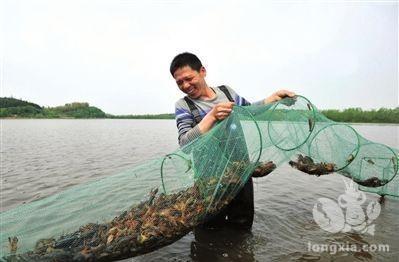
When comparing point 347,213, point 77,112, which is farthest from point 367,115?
point 77,112

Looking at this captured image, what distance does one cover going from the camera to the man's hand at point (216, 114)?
9.66ft

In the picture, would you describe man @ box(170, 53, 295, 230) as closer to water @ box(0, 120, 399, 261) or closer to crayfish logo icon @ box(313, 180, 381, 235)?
water @ box(0, 120, 399, 261)

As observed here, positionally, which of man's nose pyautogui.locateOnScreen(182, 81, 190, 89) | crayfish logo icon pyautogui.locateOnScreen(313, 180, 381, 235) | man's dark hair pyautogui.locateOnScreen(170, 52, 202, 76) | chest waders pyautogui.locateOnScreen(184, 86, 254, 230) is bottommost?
crayfish logo icon pyautogui.locateOnScreen(313, 180, 381, 235)

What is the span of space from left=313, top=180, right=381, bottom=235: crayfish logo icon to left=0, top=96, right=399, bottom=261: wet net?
177 cm

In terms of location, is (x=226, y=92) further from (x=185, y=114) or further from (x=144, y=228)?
(x=144, y=228)

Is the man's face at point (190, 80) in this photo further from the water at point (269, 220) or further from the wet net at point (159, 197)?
the water at point (269, 220)

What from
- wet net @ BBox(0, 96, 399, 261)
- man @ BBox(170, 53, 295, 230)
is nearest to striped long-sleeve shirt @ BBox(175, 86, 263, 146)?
man @ BBox(170, 53, 295, 230)

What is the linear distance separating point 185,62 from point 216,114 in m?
0.70

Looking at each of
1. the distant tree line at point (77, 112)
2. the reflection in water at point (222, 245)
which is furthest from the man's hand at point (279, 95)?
the distant tree line at point (77, 112)

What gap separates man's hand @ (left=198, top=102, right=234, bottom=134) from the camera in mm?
2943

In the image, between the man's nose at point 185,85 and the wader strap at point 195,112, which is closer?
the man's nose at point 185,85

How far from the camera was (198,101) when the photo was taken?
11.3 feet

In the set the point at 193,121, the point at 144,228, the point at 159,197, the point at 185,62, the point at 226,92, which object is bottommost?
the point at 144,228

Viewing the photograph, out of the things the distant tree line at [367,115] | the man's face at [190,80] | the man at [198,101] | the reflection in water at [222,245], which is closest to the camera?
the man at [198,101]
